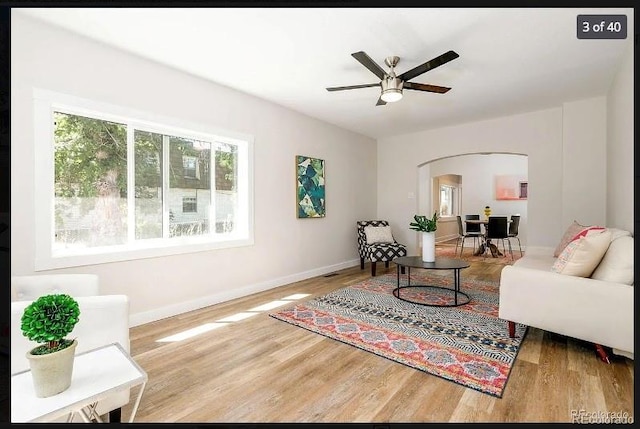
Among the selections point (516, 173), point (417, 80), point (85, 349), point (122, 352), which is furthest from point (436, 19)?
point (516, 173)

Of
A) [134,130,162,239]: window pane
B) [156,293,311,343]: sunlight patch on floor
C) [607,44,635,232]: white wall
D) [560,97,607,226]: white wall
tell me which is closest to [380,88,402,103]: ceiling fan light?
[607,44,635,232]: white wall

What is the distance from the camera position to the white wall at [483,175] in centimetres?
852

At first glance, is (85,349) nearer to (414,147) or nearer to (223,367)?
(223,367)

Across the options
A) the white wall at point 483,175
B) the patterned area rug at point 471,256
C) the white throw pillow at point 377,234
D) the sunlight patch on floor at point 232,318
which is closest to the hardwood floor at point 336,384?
the sunlight patch on floor at point 232,318

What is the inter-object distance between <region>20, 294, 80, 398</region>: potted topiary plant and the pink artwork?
9.82m

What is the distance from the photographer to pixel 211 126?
3504 millimetres

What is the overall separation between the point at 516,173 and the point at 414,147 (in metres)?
4.60

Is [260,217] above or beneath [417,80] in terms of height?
beneath

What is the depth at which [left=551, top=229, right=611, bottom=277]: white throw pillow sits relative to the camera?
221cm

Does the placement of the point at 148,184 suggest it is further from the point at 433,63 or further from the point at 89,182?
the point at 433,63

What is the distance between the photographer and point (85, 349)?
4.79ft

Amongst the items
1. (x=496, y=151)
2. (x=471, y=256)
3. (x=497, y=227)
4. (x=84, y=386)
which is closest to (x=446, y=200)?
(x=471, y=256)

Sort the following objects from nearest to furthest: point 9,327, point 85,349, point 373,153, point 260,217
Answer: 1. point 9,327
2. point 85,349
3. point 260,217
4. point 373,153

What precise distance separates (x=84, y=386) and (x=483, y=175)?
9.99 metres
